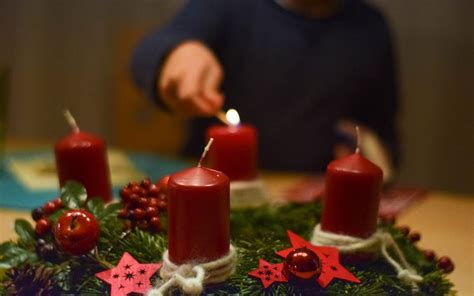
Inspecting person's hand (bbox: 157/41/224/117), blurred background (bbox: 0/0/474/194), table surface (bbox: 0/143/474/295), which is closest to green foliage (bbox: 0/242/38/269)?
table surface (bbox: 0/143/474/295)

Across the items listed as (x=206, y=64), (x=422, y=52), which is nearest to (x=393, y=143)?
(x=422, y=52)

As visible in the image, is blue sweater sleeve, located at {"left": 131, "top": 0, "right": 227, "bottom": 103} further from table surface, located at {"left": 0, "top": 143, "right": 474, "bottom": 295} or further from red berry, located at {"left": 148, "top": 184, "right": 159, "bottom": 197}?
red berry, located at {"left": 148, "top": 184, "right": 159, "bottom": 197}

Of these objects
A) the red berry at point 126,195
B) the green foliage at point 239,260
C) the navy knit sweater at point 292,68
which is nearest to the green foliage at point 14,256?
the green foliage at point 239,260

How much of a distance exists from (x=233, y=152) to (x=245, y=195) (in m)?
0.06

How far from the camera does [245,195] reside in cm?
82

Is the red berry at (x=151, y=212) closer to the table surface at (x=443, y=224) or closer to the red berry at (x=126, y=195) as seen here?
the red berry at (x=126, y=195)

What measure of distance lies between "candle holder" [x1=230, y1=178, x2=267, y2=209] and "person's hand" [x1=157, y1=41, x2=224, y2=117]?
0.11 meters

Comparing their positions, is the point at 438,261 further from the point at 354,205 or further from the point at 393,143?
the point at 393,143

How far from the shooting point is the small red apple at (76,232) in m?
0.58

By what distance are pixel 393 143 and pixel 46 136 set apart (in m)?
1.41

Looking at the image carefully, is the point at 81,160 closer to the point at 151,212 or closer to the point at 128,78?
the point at 151,212

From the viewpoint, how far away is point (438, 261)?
0.66 metres

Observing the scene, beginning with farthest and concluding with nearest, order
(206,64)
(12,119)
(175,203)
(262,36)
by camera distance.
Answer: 1. (12,119)
2. (262,36)
3. (206,64)
4. (175,203)

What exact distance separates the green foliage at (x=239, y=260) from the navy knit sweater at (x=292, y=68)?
0.87 m
